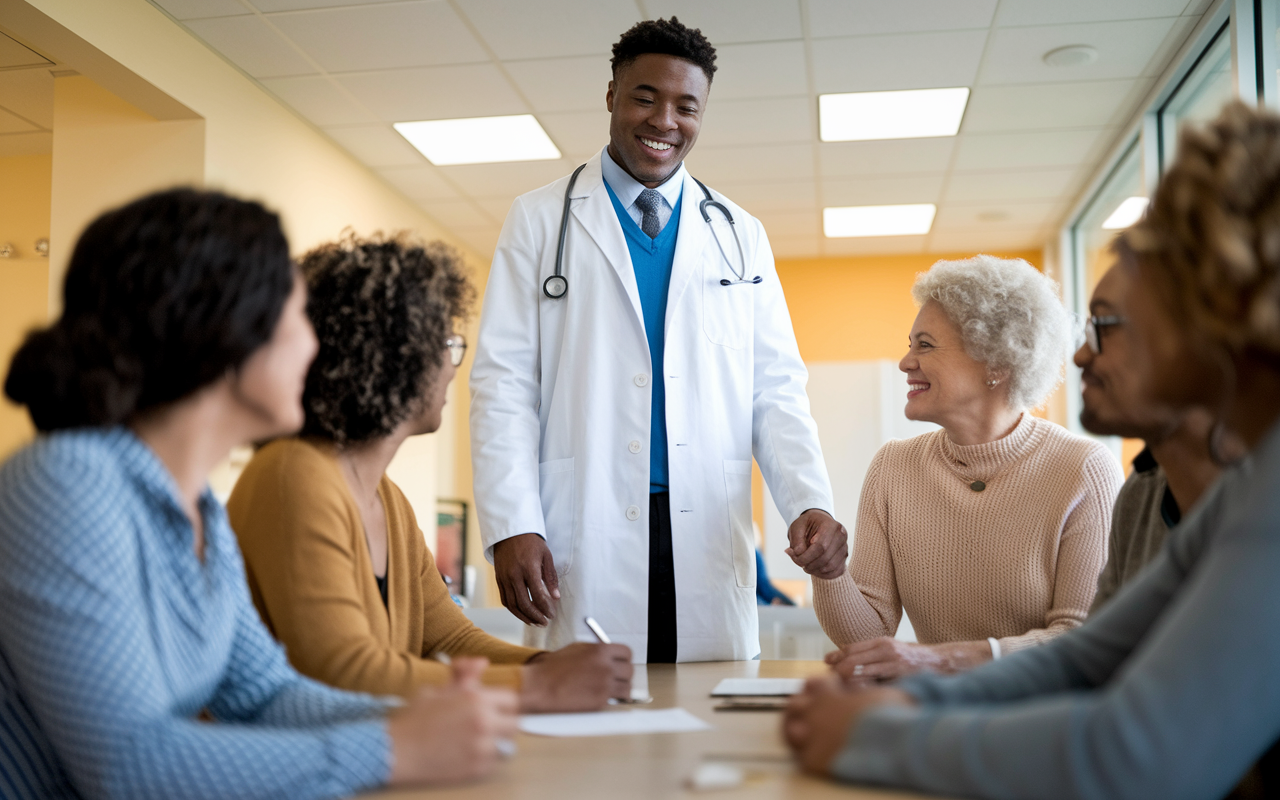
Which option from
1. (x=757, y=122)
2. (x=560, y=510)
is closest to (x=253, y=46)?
(x=757, y=122)

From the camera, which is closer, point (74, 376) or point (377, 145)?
point (74, 376)

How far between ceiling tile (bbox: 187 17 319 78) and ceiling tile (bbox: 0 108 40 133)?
127cm

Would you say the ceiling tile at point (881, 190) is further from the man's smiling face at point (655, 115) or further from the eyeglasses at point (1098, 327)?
the eyeglasses at point (1098, 327)

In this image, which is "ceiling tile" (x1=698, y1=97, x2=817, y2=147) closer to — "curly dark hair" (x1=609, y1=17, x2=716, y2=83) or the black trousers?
"curly dark hair" (x1=609, y1=17, x2=716, y2=83)

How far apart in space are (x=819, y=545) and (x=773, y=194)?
437 centimetres

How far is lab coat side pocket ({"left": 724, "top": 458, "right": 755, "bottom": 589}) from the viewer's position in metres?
2.04

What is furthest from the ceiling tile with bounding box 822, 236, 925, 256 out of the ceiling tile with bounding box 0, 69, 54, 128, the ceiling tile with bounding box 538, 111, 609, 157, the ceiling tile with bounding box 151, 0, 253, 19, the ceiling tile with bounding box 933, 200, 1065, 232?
the ceiling tile with bounding box 0, 69, 54, 128

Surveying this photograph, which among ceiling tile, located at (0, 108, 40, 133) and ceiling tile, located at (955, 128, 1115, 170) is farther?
ceiling tile, located at (955, 128, 1115, 170)

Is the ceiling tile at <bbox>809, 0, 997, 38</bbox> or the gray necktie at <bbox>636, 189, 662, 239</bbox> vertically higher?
the ceiling tile at <bbox>809, 0, 997, 38</bbox>

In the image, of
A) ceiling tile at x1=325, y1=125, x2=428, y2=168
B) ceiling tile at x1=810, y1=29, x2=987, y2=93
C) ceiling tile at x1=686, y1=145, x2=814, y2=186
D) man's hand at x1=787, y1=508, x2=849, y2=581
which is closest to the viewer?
man's hand at x1=787, y1=508, x2=849, y2=581

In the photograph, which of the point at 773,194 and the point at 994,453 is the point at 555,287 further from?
the point at 773,194

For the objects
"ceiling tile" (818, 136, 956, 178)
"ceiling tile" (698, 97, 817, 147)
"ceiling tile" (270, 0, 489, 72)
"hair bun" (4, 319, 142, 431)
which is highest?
"ceiling tile" (270, 0, 489, 72)

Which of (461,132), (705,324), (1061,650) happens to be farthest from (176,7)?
(1061,650)

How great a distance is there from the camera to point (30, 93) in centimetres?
443
